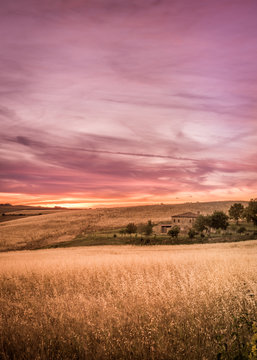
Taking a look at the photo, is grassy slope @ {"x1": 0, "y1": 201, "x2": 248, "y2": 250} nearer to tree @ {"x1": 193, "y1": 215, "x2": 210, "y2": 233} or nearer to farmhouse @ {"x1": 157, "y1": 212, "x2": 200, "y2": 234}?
farmhouse @ {"x1": 157, "y1": 212, "x2": 200, "y2": 234}

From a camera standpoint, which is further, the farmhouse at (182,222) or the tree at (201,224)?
the farmhouse at (182,222)

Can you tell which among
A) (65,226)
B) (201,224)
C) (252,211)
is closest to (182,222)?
(201,224)

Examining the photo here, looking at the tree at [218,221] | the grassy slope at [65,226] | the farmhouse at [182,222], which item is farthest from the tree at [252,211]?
the grassy slope at [65,226]

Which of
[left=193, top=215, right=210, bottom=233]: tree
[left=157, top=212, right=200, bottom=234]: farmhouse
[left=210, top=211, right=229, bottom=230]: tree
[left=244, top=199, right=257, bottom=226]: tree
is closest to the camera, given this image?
[left=244, top=199, right=257, bottom=226]: tree

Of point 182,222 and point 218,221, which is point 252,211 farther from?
point 182,222

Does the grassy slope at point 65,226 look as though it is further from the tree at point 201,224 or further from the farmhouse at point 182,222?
the tree at point 201,224

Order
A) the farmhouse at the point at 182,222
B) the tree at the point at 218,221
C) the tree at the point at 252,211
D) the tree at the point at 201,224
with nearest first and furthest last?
the tree at the point at 252,211, the tree at the point at 201,224, the tree at the point at 218,221, the farmhouse at the point at 182,222

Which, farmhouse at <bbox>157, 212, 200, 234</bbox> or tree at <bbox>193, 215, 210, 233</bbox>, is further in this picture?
farmhouse at <bbox>157, 212, 200, 234</bbox>

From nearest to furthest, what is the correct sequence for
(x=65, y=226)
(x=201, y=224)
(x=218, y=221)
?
(x=201, y=224), (x=218, y=221), (x=65, y=226)

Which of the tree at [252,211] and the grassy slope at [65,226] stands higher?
the tree at [252,211]

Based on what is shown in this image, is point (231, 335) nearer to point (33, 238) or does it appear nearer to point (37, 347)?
point (37, 347)

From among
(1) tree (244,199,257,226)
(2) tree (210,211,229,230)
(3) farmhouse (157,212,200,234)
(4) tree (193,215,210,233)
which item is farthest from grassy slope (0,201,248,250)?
(1) tree (244,199,257,226)

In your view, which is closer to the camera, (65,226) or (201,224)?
(201,224)

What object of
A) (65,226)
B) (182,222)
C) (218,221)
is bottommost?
(65,226)
